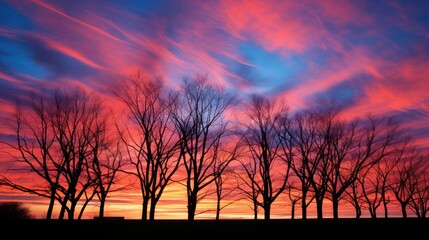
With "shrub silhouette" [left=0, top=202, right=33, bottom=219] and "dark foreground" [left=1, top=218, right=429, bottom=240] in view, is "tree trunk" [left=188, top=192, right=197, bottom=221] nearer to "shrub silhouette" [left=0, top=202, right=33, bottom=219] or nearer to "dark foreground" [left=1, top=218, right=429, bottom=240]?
"dark foreground" [left=1, top=218, right=429, bottom=240]

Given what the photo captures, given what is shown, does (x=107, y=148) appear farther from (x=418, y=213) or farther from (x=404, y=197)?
(x=418, y=213)

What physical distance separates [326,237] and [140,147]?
12839mm

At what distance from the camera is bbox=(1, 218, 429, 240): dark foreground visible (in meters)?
13.8

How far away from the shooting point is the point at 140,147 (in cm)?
2475

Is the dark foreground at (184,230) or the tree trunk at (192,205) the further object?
the tree trunk at (192,205)

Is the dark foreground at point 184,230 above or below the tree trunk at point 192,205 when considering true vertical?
below

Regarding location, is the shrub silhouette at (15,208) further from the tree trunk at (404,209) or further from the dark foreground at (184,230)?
the tree trunk at (404,209)

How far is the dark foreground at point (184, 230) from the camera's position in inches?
543

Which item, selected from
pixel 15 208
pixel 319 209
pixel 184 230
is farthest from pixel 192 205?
pixel 15 208

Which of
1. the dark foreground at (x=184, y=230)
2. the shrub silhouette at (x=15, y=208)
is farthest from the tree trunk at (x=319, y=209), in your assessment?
the shrub silhouette at (x=15, y=208)

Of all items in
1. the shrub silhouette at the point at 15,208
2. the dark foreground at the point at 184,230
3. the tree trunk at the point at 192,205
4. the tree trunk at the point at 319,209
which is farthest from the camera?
the shrub silhouette at the point at 15,208

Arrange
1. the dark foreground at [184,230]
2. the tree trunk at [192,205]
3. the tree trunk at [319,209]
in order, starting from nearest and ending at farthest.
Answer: the dark foreground at [184,230] < the tree trunk at [192,205] < the tree trunk at [319,209]

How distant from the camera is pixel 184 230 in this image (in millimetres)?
16641

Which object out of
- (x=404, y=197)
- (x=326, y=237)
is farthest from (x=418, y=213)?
(x=326, y=237)
